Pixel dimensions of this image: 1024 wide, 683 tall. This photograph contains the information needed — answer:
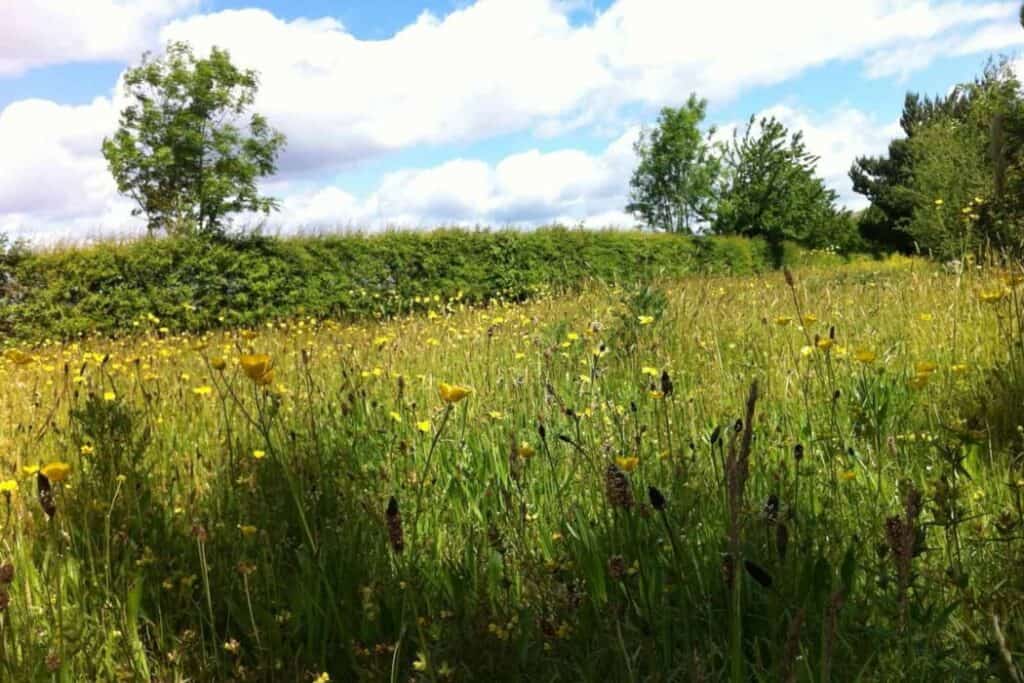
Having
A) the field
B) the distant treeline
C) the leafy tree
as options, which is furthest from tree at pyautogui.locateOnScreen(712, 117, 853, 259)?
the field

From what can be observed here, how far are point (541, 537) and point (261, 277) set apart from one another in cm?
1108

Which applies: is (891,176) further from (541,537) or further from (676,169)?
(541,537)

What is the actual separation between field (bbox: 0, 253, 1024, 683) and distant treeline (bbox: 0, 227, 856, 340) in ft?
18.6

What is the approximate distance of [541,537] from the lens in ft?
6.81

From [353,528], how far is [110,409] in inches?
34.7

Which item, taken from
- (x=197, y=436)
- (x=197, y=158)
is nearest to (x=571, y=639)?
(x=197, y=436)

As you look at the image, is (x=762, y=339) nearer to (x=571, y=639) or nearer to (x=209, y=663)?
(x=571, y=639)

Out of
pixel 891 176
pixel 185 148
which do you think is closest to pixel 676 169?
pixel 891 176

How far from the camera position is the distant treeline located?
1060 cm

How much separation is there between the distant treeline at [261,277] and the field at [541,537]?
223 inches

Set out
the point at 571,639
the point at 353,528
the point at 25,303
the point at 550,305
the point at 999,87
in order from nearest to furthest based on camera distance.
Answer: the point at 571,639 → the point at 353,528 → the point at 550,305 → the point at 25,303 → the point at 999,87

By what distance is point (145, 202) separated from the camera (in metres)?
25.0

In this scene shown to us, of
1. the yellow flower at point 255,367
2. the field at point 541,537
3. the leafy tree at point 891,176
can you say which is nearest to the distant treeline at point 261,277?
the field at point 541,537

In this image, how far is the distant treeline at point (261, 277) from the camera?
417 inches
